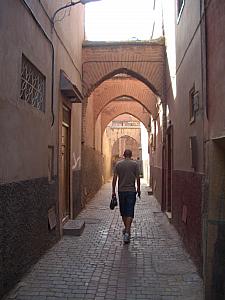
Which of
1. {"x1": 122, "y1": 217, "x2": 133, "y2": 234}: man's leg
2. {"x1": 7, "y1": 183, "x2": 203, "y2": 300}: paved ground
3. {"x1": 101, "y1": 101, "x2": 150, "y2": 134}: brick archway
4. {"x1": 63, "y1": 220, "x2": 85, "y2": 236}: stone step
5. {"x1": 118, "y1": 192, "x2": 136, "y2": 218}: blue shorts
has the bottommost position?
{"x1": 7, "y1": 183, "x2": 203, "y2": 300}: paved ground

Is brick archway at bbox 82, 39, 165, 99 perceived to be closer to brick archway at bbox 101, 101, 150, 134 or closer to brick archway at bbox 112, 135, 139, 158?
brick archway at bbox 101, 101, 150, 134

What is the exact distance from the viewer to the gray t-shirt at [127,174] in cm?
791

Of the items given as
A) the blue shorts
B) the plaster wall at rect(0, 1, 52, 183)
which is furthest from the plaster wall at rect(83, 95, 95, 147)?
the plaster wall at rect(0, 1, 52, 183)

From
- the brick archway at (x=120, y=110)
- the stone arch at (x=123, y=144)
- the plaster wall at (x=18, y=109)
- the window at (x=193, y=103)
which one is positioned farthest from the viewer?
the stone arch at (x=123, y=144)

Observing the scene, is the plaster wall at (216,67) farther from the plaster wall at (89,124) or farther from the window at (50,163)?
the plaster wall at (89,124)

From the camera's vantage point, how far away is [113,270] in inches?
224

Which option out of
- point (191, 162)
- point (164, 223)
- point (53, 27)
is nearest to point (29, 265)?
point (191, 162)

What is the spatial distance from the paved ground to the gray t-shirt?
3.25 feet

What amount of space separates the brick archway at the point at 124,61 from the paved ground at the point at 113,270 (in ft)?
18.6

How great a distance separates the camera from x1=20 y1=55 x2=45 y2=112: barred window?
543 cm

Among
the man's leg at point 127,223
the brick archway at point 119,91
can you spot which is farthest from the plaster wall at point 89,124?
the man's leg at point 127,223

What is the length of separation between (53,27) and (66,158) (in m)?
3.40

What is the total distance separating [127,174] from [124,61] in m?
6.09

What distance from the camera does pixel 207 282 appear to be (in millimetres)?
4258
